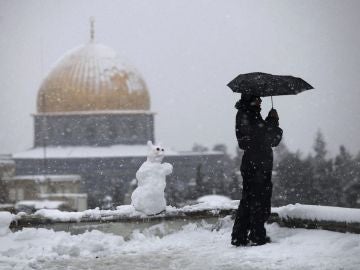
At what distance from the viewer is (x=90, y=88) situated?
49.7 meters

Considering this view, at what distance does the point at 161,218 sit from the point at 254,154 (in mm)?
1504

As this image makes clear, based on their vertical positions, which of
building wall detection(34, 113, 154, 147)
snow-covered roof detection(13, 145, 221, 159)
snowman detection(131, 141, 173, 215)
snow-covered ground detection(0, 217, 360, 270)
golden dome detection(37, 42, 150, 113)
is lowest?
snow-covered ground detection(0, 217, 360, 270)

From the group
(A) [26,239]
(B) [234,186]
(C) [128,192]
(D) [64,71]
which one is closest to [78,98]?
(D) [64,71]

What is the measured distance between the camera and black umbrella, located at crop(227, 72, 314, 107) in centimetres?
738

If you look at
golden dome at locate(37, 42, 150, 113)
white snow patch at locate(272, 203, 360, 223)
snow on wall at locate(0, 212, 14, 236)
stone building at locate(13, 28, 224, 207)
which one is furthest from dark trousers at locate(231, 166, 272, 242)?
golden dome at locate(37, 42, 150, 113)

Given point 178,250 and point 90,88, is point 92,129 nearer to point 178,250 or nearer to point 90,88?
point 90,88

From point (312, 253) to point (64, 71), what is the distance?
4464cm

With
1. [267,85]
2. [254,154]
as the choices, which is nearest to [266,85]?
[267,85]

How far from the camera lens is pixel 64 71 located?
5034 cm

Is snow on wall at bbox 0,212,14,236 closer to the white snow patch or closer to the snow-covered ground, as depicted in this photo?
the snow-covered ground

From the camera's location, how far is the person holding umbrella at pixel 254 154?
741cm

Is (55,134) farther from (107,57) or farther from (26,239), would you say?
(26,239)

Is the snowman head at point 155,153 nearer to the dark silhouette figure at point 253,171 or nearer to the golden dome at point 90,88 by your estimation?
the dark silhouette figure at point 253,171

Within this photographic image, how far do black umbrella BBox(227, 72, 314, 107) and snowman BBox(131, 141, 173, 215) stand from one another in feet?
5.17
